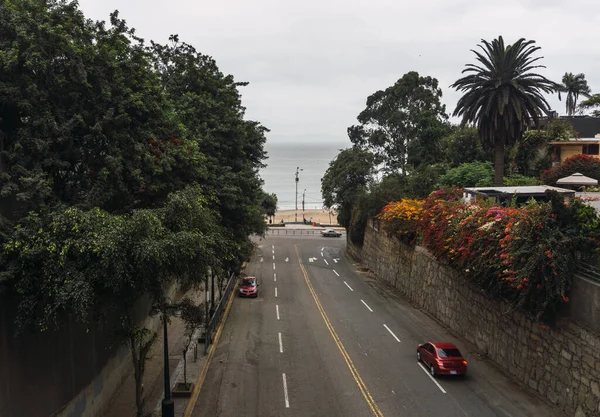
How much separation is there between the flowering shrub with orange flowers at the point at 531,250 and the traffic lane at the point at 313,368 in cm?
739

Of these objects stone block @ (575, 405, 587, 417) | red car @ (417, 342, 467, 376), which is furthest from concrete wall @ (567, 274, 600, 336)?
red car @ (417, 342, 467, 376)

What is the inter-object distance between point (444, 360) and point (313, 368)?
18.9 feet

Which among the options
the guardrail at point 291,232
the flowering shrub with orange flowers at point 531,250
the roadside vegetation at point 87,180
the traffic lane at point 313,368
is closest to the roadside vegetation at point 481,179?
the flowering shrub with orange flowers at point 531,250

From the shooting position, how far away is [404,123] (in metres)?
68.6

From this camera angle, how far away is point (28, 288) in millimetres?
12852

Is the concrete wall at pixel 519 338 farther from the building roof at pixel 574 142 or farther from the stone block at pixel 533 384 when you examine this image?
the building roof at pixel 574 142

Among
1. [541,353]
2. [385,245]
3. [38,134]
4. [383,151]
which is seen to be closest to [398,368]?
[541,353]

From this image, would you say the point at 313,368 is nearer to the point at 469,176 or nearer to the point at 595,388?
the point at 595,388

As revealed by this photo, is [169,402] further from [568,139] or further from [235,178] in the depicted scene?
[568,139]

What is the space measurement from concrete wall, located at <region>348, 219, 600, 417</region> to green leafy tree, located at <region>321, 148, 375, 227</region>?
25.3 meters

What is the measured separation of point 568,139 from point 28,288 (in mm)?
51736

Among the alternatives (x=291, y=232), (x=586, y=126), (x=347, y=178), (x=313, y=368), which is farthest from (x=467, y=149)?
(x=291, y=232)

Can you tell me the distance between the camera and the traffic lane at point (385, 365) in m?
18.2

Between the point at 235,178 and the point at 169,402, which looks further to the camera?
the point at 235,178
